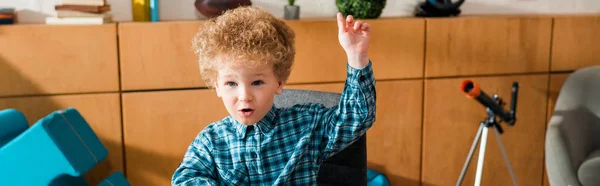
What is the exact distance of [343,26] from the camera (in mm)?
1638

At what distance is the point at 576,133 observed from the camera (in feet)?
11.2

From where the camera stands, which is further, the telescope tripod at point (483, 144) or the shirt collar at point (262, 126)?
the telescope tripod at point (483, 144)

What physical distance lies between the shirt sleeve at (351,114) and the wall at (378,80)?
152 cm

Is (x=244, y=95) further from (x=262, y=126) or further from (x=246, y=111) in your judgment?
(x=262, y=126)

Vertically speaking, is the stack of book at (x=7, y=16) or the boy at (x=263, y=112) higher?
the stack of book at (x=7, y=16)

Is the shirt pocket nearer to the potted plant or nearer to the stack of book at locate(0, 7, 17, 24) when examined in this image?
the potted plant

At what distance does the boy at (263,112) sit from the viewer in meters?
1.65

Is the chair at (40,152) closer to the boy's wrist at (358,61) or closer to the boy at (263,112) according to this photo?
the boy at (263,112)

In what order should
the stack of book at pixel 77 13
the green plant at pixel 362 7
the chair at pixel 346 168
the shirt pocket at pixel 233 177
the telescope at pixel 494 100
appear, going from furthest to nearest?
the green plant at pixel 362 7
the stack of book at pixel 77 13
the telescope at pixel 494 100
the chair at pixel 346 168
the shirt pocket at pixel 233 177

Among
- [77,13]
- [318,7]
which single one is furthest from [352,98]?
[318,7]

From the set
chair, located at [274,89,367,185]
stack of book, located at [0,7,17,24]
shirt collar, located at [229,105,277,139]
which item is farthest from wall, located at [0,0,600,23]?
shirt collar, located at [229,105,277,139]

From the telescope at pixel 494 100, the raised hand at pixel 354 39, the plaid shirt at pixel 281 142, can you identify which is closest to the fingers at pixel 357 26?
the raised hand at pixel 354 39

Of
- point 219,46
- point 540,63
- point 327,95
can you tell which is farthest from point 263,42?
point 540,63

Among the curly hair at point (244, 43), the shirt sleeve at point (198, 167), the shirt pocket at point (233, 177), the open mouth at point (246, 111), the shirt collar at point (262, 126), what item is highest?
the curly hair at point (244, 43)
